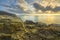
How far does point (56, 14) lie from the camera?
5.02 meters

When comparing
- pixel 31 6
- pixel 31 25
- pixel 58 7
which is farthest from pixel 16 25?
pixel 58 7

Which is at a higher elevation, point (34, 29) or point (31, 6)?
point (31, 6)

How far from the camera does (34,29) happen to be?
16.4 feet

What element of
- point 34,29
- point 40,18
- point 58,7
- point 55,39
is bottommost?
point 55,39

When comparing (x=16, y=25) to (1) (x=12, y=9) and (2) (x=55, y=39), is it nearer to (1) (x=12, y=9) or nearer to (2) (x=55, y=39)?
(1) (x=12, y=9)

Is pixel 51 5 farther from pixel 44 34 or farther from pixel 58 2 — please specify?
pixel 44 34

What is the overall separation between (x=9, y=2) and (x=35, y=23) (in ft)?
3.52

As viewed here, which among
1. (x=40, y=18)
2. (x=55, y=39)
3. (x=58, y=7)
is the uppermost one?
(x=58, y=7)

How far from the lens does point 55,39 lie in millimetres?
4914

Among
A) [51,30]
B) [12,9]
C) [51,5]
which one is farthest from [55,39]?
[12,9]

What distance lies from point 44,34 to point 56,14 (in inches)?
29.0

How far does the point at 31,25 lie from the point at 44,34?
493 mm

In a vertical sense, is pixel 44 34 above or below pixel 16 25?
below

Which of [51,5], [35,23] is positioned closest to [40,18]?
[35,23]
